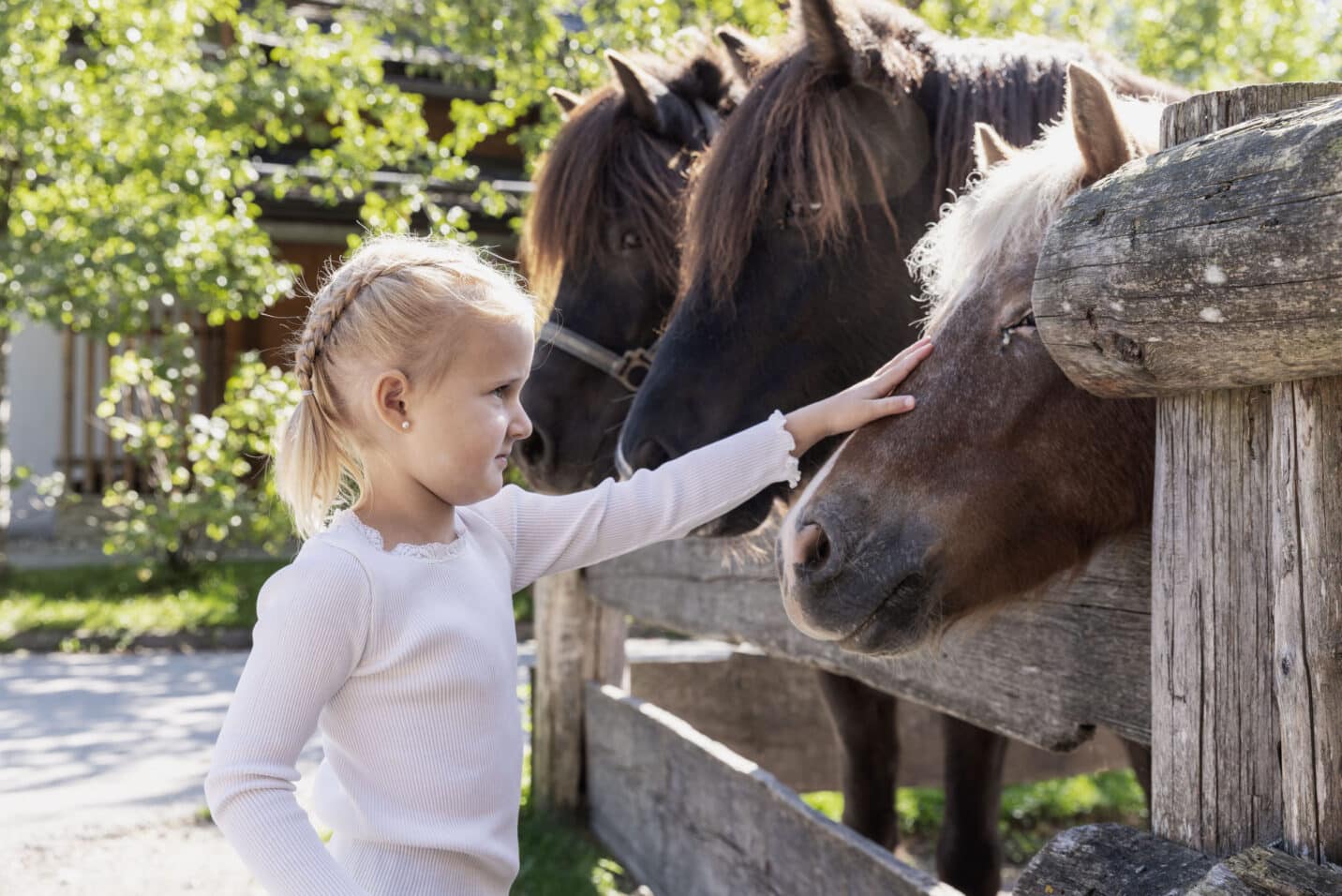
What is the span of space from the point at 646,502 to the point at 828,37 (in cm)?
105

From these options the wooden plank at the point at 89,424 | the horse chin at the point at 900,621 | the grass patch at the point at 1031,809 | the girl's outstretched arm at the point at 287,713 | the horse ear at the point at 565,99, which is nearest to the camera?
the girl's outstretched arm at the point at 287,713

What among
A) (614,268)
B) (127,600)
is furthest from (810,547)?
(127,600)

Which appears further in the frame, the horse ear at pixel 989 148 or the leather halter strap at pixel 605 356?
the leather halter strap at pixel 605 356

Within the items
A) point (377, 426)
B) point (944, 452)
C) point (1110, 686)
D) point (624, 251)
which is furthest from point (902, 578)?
point (624, 251)

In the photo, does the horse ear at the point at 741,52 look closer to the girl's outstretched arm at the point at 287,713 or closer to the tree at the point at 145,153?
the girl's outstretched arm at the point at 287,713

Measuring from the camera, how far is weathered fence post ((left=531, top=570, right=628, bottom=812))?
4066mm

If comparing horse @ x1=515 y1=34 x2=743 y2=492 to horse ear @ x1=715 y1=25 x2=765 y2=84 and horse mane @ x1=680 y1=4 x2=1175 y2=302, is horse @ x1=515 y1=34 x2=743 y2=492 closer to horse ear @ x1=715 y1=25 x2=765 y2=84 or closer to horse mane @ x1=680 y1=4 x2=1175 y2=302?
horse ear @ x1=715 y1=25 x2=765 y2=84

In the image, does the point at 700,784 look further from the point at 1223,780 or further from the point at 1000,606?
the point at 1223,780

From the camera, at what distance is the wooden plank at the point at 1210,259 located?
3.32 feet

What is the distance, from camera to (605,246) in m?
3.17

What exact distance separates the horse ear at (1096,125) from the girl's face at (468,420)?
71cm

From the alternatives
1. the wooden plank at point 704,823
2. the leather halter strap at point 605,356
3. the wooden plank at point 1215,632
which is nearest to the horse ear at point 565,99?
the leather halter strap at point 605,356

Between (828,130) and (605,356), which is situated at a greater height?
(828,130)

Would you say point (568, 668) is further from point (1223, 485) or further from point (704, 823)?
point (1223, 485)
